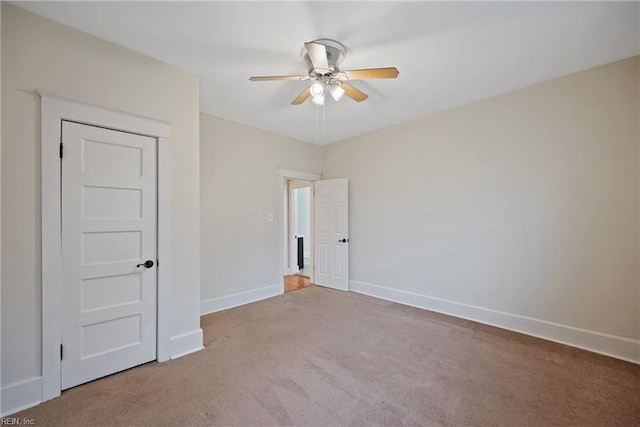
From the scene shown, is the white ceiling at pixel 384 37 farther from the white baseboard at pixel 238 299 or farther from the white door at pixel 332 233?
the white baseboard at pixel 238 299

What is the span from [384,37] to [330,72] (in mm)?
486

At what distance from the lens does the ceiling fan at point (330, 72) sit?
1.96 m

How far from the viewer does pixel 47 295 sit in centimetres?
189

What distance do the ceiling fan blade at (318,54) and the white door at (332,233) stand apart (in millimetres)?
2739

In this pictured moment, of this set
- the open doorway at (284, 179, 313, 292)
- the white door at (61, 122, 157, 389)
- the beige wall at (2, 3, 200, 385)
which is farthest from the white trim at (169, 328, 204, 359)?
the open doorway at (284, 179, 313, 292)

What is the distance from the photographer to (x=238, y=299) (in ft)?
12.9

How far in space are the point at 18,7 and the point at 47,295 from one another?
197 centimetres

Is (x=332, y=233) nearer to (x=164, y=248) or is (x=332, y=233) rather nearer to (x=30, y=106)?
(x=164, y=248)

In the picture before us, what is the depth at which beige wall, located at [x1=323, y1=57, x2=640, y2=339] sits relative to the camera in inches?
97.1

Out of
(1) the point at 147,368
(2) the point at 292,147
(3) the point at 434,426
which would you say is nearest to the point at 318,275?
(2) the point at 292,147

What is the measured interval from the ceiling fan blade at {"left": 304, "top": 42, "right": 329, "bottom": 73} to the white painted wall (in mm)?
2197

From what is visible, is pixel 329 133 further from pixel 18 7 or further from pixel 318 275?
pixel 18 7

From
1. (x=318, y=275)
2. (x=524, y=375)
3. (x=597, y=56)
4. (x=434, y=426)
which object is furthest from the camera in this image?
(x=318, y=275)

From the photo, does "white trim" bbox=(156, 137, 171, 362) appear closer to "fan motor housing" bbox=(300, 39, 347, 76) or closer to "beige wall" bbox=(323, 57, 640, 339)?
"fan motor housing" bbox=(300, 39, 347, 76)
